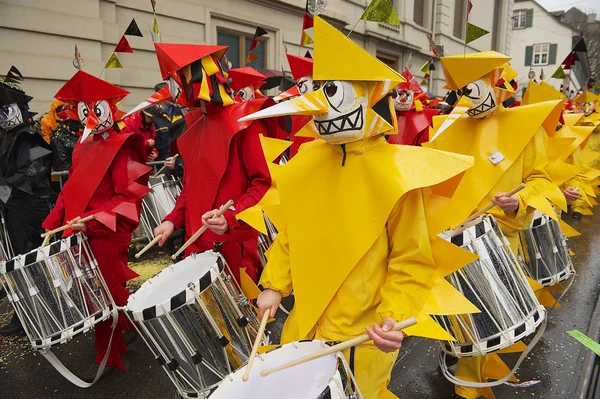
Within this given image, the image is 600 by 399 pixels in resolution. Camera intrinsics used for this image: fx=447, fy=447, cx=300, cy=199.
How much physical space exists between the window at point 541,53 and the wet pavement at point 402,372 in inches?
1482

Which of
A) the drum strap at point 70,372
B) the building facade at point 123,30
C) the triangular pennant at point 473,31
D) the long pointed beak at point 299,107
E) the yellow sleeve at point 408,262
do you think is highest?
the building facade at point 123,30

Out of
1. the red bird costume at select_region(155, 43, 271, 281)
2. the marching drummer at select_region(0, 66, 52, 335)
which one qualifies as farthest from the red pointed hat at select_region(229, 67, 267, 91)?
the marching drummer at select_region(0, 66, 52, 335)

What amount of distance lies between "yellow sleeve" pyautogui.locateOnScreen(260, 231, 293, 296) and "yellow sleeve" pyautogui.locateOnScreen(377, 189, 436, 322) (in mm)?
460

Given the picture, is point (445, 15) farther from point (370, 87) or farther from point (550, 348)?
point (370, 87)

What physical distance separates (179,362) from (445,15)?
761 inches

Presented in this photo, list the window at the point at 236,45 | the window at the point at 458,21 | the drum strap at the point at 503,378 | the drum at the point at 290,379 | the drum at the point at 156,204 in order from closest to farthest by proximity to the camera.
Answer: the drum at the point at 290,379
the drum strap at the point at 503,378
the drum at the point at 156,204
the window at the point at 236,45
the window at the point at 458,21

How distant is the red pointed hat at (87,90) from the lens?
3.25 metres

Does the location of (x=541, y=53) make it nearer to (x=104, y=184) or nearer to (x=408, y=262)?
(x=104, y=184)

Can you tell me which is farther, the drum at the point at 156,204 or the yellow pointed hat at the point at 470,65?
the drum at the point at 156,204

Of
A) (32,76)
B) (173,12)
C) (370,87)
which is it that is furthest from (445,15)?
(370,87)

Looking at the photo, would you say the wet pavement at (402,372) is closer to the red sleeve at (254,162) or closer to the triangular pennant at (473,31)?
the red sleeve at (254,162)

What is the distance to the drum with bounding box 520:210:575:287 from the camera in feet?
A: 11.5

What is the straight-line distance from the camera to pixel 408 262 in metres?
1.74

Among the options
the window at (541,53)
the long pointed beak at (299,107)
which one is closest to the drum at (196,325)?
the long pointed beak at (299,107)
